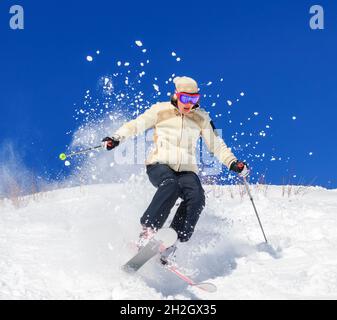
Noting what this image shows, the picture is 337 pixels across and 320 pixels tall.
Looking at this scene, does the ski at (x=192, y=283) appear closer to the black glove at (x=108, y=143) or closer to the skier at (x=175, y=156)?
the skier at (x=175, y=156)

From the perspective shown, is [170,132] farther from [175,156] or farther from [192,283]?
[192,283]

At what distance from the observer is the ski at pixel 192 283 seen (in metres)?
4.34

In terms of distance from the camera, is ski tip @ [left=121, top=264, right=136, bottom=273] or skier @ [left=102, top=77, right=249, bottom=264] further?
skier @ [left=102, top=77, right=249, bottom=264]

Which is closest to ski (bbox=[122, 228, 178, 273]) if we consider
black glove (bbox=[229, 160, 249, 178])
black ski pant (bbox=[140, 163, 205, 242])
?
black ski pant (bbox=[140, 163, 205, 242])

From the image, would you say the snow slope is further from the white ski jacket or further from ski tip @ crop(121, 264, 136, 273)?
the white ski jacket

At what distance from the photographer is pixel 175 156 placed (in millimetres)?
5285

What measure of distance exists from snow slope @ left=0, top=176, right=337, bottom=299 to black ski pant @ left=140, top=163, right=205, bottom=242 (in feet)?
1.31

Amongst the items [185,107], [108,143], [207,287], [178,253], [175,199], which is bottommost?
[207,287]

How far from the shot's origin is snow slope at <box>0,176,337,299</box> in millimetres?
4398

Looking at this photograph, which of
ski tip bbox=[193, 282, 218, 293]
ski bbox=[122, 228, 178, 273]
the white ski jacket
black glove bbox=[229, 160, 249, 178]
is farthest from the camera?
black glove bbox=[229, 160, 249, 178]

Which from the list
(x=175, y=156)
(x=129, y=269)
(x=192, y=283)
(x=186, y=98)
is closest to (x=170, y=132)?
(x=175, y=156)

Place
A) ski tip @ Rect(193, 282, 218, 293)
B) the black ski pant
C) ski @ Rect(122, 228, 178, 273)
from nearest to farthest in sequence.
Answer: ski tip @ Rect(193, 282, 218, 293), ski @ Rect(122, 228, 178, 273), the black ski pant

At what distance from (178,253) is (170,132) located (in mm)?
1297

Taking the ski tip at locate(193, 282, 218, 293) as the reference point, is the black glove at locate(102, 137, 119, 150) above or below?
above
